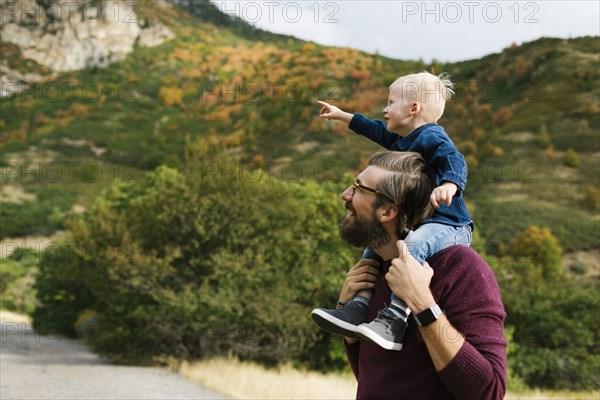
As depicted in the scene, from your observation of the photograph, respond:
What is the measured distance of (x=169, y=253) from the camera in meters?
18.5

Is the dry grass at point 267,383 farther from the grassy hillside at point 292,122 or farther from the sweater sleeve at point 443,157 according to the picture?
the grassy hillside at point 292,122

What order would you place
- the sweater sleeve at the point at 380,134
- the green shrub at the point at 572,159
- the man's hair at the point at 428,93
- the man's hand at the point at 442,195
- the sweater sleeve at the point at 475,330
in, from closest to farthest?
the sweater sleeve at the point at 475,330, the man's hand at the point at 442,195, the man's hair at the point at 428,93, the sweater sleeve at the point at 380,134, the green shrub at the point at 572,159

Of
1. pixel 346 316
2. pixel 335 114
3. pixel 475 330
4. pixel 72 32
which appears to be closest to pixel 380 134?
pixel 335 114

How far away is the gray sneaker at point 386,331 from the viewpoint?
215 cm

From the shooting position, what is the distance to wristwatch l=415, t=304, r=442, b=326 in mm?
2008

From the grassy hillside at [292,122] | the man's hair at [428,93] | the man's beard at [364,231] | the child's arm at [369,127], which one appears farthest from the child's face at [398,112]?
the grassy hillside at [292,122]

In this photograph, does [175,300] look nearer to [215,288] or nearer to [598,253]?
[215,288]

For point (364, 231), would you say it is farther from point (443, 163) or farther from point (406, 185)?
point (443, 163)

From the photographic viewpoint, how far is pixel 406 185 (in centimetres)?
230

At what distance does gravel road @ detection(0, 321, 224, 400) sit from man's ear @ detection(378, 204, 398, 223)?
12.1m

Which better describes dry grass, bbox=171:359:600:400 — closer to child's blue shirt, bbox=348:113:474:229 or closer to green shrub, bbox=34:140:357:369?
green shrub, bbox=34:140:357:369

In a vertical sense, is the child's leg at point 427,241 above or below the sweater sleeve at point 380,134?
below

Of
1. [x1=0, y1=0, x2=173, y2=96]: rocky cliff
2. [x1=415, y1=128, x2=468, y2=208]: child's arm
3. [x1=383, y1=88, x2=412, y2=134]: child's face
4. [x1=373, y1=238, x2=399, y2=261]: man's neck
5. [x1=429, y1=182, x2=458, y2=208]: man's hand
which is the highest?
[x1=0, y1=0, x2=173, y2=96]: rocky cliff

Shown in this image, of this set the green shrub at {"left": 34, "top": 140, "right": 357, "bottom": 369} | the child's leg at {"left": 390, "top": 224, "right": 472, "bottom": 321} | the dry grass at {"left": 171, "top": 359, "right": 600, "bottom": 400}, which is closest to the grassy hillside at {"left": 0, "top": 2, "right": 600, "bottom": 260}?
the green shrub at {"left": 34, "top": 140, "right": 357, "bottom": 369}
